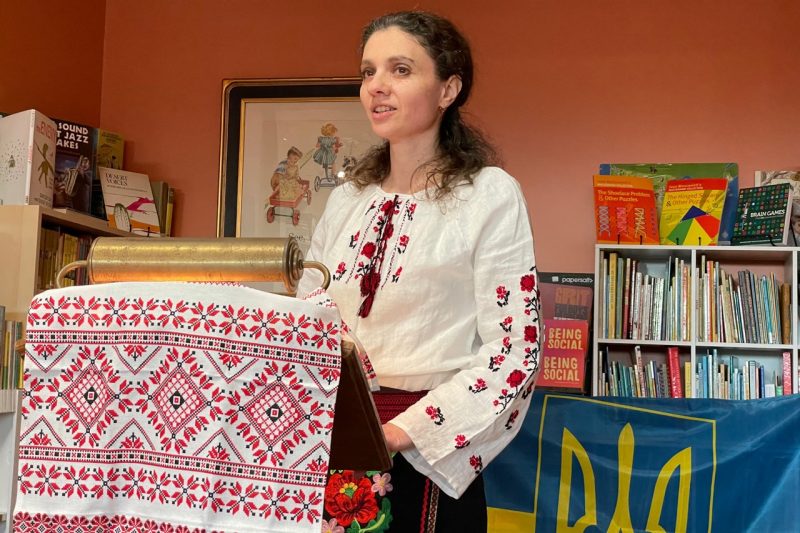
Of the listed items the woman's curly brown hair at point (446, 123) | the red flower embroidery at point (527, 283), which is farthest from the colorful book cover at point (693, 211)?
the red flower embroidery at point (527, 283)

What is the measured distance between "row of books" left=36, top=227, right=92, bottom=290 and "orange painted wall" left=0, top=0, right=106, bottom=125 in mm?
591

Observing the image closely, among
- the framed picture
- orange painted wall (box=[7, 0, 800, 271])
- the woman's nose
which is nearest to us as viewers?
the woman's nose

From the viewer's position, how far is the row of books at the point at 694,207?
3.76 metres

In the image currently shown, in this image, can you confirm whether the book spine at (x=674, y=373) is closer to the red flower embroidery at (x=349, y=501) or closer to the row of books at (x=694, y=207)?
the row of books at (x=694, y=207)

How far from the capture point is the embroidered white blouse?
1.46 m

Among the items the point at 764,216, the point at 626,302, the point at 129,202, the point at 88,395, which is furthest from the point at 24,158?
the point at 764,216

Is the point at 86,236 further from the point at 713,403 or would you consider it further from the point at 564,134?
the point at 713,403

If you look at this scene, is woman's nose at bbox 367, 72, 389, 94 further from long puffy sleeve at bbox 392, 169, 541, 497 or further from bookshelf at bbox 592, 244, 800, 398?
bookshelf at bbox 592, 244, 800, 398

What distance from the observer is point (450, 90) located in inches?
68.6

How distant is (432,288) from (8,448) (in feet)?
7.17

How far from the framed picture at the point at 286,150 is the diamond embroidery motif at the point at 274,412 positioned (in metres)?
3.07

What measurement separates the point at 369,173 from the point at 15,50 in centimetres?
264

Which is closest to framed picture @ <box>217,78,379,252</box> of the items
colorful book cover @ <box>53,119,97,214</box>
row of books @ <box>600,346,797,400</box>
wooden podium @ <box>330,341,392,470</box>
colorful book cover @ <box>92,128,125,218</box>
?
colorful book cover @ <box>92,128,125,218</box>

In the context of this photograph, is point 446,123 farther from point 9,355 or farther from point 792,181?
point 792,181
